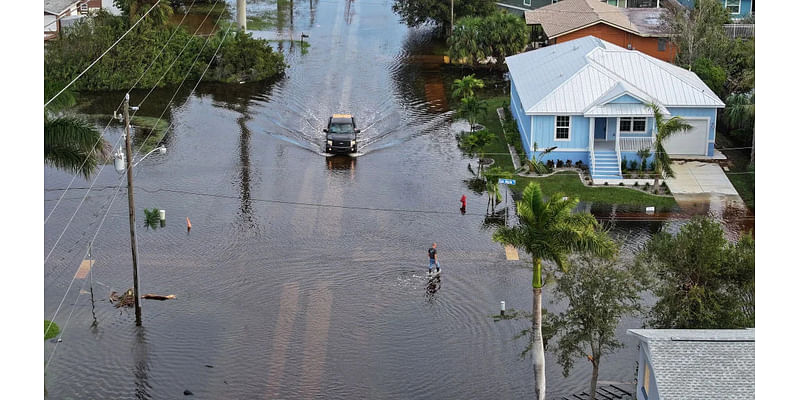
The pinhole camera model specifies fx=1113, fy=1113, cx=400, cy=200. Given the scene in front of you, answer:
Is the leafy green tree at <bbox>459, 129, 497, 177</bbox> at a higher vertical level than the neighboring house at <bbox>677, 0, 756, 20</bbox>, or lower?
lower

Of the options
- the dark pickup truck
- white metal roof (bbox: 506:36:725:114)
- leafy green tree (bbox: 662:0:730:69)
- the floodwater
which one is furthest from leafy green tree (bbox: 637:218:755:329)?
leafy green tree (bbox: 662:0:730:69)

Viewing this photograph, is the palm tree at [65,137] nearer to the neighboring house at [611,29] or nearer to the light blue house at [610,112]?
the light blue house at [610,112]

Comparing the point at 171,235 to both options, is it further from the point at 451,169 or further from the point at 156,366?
the point at 451,169

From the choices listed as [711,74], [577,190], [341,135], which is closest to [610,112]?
[577,190]

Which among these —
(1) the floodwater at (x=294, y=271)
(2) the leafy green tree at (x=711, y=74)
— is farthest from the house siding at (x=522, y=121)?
(2) the leafy green tree at (x=711, y=74)

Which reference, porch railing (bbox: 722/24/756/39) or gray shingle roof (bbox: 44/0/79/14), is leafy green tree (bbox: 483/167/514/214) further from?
gray shingle roof (bbox: 44/0/79/14)

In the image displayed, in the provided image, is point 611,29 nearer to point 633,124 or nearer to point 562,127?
point 633,124
